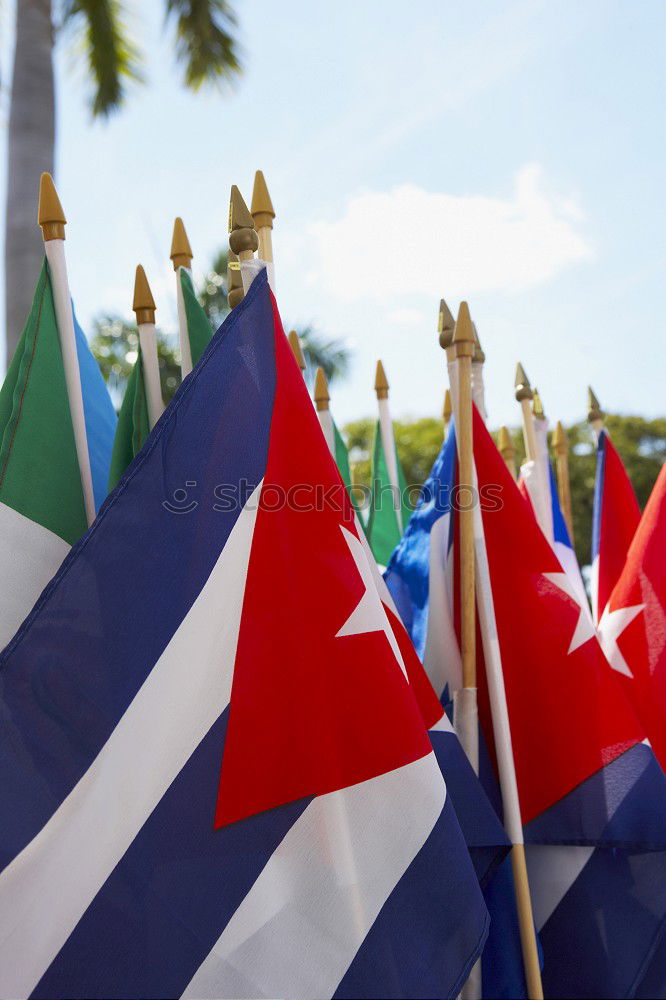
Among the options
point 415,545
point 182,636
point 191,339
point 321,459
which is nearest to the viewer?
point 182,636

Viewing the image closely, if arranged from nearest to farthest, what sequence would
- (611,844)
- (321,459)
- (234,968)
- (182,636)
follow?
(234,968)
(182,636)
(321,459)
(611,844)

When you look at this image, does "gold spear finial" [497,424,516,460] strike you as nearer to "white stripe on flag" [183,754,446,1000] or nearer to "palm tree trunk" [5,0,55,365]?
"white stripe on flag" [183,754,446,1000]

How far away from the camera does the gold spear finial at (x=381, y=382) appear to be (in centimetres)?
337

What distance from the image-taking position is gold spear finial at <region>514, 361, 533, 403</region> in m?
2.91

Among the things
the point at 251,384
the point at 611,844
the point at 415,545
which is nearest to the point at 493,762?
the point at 611,844

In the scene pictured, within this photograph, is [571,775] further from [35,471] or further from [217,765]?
[35,471]

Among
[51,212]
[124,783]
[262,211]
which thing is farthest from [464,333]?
[124,783]

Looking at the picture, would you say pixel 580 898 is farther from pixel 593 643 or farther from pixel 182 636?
pixel 182 636

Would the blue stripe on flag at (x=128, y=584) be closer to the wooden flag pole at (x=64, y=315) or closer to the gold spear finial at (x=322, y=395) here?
the wooden flag pole at (x=64, y=315)

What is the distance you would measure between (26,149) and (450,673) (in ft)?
17.9

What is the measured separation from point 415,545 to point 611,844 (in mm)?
915

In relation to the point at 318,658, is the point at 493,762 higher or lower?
lower

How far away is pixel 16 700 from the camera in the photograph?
1604mm

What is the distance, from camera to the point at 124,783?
1601 millimetres
